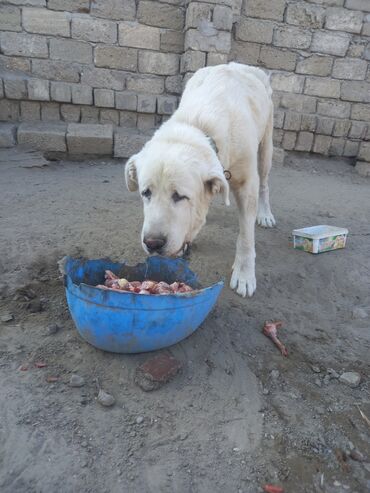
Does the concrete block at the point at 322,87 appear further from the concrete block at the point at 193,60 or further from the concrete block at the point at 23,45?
the concrete block at the point at 23,45

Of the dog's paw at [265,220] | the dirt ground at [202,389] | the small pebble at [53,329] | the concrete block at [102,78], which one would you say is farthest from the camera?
the concrete block at [102,78]

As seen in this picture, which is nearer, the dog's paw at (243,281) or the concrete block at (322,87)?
the dog's paw at (243,281)

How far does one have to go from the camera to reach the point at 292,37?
7.28 meters

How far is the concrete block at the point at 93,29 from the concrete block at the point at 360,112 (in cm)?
489

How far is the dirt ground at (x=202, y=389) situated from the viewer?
5.45 feet

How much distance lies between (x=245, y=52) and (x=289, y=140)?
6.15ft

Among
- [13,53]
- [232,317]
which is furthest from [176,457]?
[13,53]

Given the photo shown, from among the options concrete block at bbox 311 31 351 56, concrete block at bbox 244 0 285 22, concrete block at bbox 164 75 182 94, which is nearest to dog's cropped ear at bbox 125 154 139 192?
concrete block at bbox 164 75 182 94

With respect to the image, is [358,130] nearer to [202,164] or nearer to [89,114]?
[89,114]

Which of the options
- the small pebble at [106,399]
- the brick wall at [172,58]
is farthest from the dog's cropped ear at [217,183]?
the brick wall at [172,58]

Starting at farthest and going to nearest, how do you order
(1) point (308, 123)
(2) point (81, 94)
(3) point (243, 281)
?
(1) point (308, 123), (2) point (81, 94), (3) point (243, 281)

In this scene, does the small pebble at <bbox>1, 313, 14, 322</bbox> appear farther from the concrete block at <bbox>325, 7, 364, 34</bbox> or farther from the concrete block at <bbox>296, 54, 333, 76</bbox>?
the concrete block at <bbox>325, 7, 364, 34</bbox>

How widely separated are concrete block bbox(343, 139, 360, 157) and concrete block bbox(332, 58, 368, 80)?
1.25 metres

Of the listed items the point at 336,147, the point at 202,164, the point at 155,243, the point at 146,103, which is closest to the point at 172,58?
the point at 146,103
